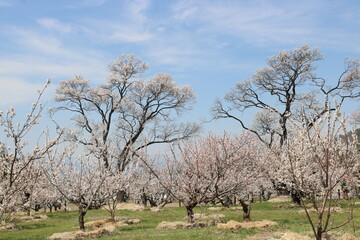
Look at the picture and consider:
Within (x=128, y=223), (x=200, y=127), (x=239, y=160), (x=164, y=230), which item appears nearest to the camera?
(x=164, y=230)

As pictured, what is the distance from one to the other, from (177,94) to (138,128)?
5391mm

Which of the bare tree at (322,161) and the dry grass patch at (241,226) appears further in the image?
the dry grass patch at (241,226)

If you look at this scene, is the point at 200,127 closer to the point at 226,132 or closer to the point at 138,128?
the point at 138,128

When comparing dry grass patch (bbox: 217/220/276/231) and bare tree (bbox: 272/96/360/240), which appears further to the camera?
dry grass patch (bbox: 217/220/276/231)

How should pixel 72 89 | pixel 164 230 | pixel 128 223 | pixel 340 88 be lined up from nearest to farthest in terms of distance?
1. pixel 164 230
2. pixel 128 223
3. pixel 340 88
4. pixel 72 89

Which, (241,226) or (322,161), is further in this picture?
(241,226)

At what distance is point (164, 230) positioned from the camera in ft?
51.3

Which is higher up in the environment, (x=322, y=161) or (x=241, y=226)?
(x=322, y=161)

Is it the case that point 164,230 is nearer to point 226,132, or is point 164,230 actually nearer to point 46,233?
point 226,132

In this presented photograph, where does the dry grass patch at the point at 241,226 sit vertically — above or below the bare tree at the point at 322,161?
below

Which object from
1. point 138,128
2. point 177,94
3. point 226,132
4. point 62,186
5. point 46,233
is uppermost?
point 177,94

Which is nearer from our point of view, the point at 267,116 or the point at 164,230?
the point at 164,230

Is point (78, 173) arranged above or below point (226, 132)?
below

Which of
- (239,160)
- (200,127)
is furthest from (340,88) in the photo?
(239,160)
